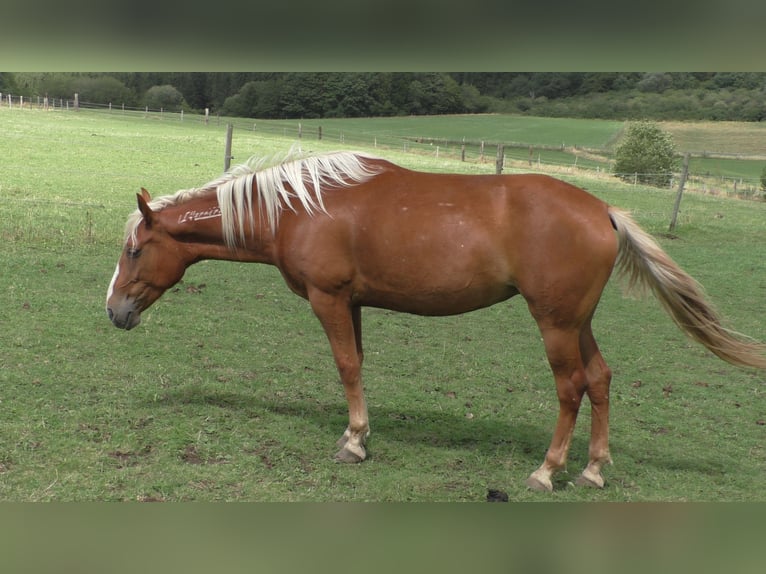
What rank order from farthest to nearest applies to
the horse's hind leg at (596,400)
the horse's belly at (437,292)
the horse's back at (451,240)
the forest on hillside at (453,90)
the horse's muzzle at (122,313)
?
1. the horse's muzzle at (122,313)
2. the horse's hind leg at (596,400)
3. the horse's belly at (437,292)
4. the horse's back at (451,240)
5. the forest on hillside at (453,90)

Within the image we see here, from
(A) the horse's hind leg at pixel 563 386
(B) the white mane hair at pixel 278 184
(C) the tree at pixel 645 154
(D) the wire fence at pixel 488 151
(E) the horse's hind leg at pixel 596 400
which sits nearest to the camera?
(A) the horse's hind leg at pixel 563 386

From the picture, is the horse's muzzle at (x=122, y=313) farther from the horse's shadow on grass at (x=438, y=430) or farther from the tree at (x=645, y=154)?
the tree at (x=645, y=154)

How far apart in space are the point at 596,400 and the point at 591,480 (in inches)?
20.6

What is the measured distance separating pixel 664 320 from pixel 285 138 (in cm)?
1756

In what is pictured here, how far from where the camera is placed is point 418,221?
440 centimetres

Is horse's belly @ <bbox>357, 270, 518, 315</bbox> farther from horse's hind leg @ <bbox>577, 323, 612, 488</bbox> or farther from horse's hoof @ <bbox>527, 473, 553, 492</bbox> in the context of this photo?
horse's hoof @ <bbox>527, 473, 553, 492</bbox>

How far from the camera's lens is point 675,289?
13.8ft

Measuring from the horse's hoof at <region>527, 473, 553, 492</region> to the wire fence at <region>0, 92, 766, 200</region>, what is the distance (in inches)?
677

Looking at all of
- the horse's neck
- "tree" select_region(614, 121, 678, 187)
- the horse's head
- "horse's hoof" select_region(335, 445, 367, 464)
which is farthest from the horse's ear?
"tree" select_region(614, 121, 678, 187)

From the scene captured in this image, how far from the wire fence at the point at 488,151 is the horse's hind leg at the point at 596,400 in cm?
1682

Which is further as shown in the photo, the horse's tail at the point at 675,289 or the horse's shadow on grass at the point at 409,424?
the horse's shadow on grass at the point at 409,424

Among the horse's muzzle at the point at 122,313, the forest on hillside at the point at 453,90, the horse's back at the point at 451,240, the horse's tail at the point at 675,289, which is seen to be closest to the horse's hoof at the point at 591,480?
the horse's tail at the point at 675,289

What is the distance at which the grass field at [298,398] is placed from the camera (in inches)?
171

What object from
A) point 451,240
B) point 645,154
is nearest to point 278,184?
point 451,240
